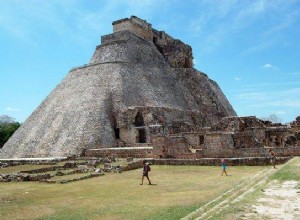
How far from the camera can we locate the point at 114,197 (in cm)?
1017

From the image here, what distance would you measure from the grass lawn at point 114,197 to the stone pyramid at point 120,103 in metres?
11.1

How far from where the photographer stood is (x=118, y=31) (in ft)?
127

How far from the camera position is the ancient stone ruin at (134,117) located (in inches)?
812

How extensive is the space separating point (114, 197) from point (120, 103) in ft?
60.6

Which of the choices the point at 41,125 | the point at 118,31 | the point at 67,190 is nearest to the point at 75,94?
the point at 41,125

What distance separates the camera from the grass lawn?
812 cm

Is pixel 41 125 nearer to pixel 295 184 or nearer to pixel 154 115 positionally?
pixel 154 115

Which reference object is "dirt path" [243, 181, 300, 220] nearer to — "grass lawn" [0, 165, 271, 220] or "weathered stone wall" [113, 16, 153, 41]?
"grass lawn" [0, 165, 271, 220]

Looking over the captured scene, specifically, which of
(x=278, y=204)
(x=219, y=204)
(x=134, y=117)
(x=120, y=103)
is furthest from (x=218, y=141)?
(x=278, y=204)

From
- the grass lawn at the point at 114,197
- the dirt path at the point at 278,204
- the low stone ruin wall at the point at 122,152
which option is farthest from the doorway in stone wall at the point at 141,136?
the dirt path at the point at 278,204

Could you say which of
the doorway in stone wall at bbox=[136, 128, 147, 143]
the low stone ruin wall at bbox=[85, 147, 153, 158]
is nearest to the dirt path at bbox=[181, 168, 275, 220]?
the low stone ruin wall at bbox=[85, 147, 153, 158]

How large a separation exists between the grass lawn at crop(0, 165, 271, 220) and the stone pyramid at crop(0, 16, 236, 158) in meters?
11.1

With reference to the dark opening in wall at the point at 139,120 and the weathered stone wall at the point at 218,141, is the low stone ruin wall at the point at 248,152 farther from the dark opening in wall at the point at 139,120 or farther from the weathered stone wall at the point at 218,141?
the dark opening in wall at the point at 139,120

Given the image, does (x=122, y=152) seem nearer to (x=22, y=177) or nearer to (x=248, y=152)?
(x=248, y=152)
